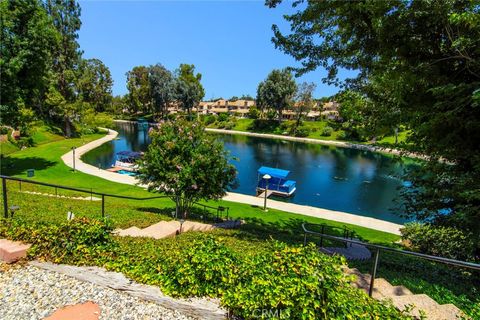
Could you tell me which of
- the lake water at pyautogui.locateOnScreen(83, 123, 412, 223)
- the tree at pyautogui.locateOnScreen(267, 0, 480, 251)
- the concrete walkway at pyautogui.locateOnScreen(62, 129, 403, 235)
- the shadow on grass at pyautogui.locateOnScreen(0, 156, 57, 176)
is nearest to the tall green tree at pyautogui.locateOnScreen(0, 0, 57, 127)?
the shadow on grass at pyautogui.locateOnScreen(0, 156, 57, 176)

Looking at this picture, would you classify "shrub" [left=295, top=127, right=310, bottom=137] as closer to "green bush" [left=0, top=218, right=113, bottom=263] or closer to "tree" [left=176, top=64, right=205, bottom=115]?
"tree" [left=176, top=64, right=205, bottom=115]

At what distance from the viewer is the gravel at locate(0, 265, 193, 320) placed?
11.4 feet

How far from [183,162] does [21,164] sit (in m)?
21.6

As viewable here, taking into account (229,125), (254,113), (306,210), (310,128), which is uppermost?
(254,113)

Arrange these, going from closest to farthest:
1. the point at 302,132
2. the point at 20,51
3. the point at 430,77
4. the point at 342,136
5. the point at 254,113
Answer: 1. the point at 430,77
2. the point at 20,51
3. the point at 342,136
4. the point at 302,132
5. the point at 254,113

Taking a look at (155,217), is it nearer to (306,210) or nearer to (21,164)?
(306,210)

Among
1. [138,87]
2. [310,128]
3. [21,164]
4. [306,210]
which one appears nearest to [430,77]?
[306,210]

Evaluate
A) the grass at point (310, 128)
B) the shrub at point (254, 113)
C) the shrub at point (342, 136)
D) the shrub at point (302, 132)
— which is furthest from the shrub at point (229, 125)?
the shrub at point (342, 136)

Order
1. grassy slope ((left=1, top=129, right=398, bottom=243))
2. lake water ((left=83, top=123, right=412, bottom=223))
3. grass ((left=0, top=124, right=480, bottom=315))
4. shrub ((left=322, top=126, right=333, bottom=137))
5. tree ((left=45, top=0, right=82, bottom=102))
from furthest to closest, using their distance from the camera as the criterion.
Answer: shrub ((left=322, top=126, right=333, bottom=137)) → tree ((left=45, top=0, right=82, bottom=102)) → lake water ((left=83, top=123, right=412, bottom=223)) → grassy slope ((left=1, top=129, right=398, bottom=243)) → grass ((left=0, top=124, right=480, bottom=315))

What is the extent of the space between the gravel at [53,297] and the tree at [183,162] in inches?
273

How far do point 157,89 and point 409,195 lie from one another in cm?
7988

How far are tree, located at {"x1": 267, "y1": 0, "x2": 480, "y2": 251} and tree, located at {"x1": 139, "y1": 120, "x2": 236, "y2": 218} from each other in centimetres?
621

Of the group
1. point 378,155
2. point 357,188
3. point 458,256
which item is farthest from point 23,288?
point 378,155

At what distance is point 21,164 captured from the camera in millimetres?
24094
